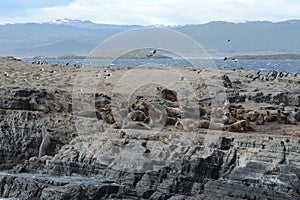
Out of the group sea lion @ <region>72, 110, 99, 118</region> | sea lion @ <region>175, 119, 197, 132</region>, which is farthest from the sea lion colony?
sea lion @ <region>72, 110, 99, 118</region>

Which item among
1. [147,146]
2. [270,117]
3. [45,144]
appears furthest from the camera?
[270,117]

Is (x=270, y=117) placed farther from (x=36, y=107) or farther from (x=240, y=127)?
(x=36, y=107)

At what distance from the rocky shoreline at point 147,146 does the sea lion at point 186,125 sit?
0.11ft

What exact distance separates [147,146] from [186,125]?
187 centimetres

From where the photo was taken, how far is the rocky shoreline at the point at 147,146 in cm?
1655

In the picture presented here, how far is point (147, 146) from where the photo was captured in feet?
62.4

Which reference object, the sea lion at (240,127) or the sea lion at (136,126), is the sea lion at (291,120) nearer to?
the sea lion at (240,127)

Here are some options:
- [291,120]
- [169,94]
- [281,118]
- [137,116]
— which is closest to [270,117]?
[281,118]

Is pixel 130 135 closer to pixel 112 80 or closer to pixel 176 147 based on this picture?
pixel 176 147

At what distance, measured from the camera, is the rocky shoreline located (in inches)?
651

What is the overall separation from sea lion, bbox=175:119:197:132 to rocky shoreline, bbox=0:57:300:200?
0.03m

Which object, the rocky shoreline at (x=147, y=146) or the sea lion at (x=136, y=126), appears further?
the sea lion at (x=136, y=126)

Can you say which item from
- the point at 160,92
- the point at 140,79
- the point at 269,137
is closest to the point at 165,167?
the point at 269,137

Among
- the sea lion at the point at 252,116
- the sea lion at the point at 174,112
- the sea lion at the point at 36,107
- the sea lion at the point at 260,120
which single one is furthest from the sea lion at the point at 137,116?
the sea lion at the point at 260,120
